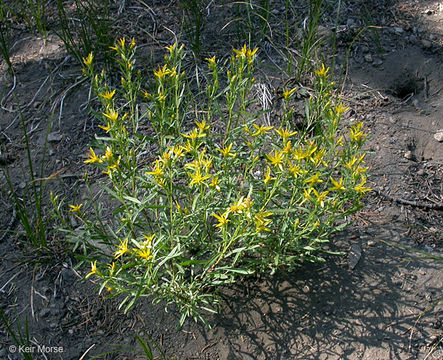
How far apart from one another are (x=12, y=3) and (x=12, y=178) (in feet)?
6.56

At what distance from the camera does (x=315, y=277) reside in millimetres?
2693

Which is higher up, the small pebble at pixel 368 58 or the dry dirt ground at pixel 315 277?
the small pebble at pixel 368 58

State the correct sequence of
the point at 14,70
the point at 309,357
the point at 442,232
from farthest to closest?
the point at 14,70 → the point at 442,232 → the point at 309,357

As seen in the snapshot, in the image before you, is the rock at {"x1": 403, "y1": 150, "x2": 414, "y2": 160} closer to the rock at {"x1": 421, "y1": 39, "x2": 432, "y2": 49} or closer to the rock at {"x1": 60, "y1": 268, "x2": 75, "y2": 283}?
the rock at {"x1": 421, "y1": 39, "x2": 432, "y2": 49}

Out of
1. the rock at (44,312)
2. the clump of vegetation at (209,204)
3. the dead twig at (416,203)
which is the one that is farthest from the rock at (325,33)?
the rock at (44,312)

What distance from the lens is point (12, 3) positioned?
4.36 meters

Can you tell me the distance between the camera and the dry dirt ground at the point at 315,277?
8.16ft

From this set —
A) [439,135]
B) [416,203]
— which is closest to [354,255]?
[416,203]

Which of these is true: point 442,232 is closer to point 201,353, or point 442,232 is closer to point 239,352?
point 239,352

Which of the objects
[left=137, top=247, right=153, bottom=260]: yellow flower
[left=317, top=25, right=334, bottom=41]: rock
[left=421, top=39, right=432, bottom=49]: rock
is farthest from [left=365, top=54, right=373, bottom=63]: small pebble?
[left=137, top=247, right=153, bottom=260]: yellow flower

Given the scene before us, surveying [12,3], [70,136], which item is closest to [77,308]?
[70,136]

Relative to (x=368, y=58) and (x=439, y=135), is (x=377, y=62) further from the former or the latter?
(x=439, y=135)

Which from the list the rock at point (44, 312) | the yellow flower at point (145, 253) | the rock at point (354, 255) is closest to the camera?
the yellow flower at point (145, 253)

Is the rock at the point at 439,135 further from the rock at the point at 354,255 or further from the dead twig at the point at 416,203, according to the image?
the rock at the point at 354,255
